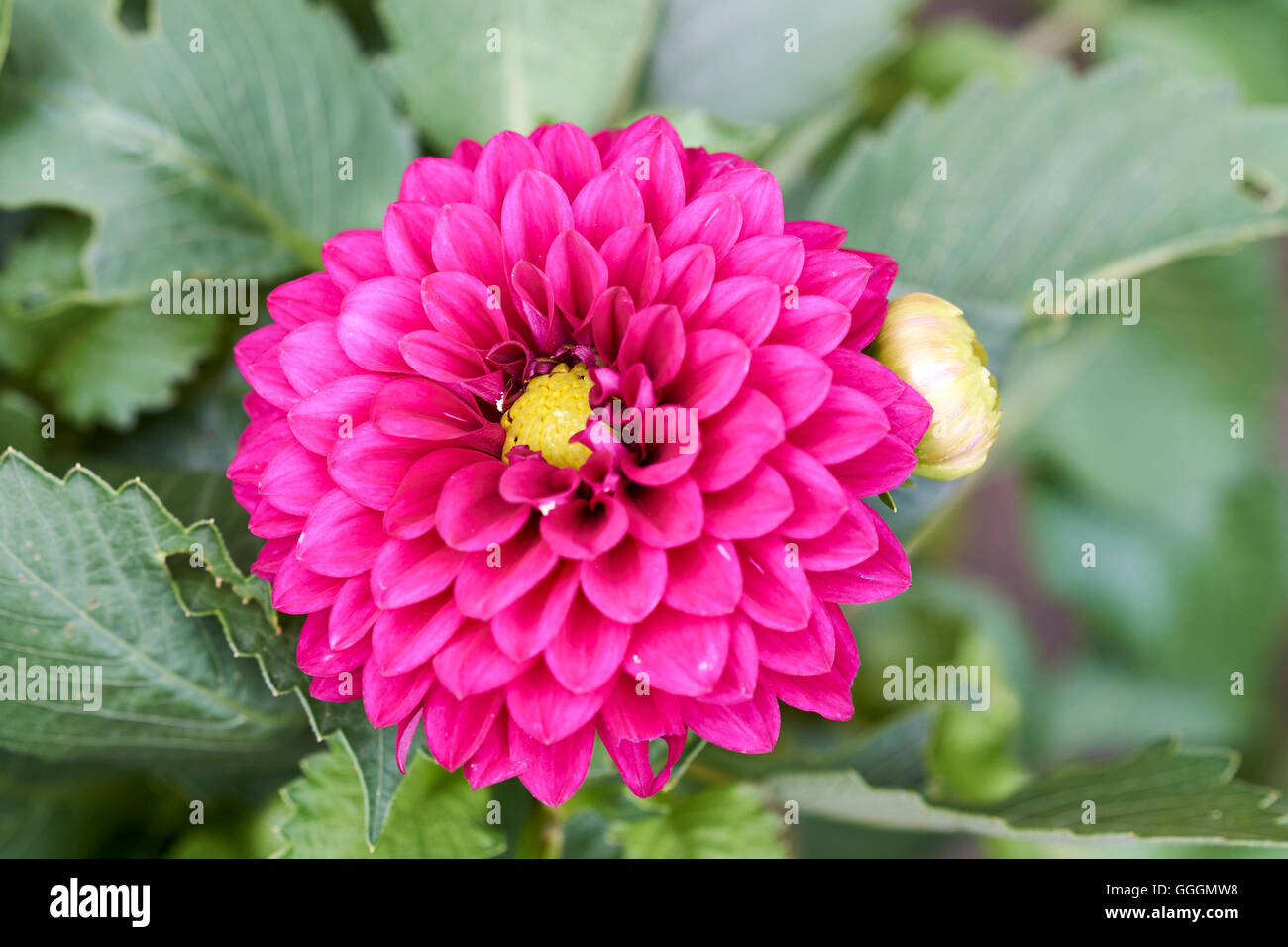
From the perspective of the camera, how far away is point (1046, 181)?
0.59 meters

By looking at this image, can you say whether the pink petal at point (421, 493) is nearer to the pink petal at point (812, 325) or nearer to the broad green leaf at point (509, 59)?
the pink petal at point (812, 325)

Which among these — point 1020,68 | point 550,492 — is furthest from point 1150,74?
point 550,492

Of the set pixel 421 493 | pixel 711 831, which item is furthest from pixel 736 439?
pixel 711 831

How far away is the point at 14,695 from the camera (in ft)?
1.51

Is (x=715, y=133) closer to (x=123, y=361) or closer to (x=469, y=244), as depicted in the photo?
(x=469, y=244)

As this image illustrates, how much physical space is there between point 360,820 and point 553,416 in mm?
222

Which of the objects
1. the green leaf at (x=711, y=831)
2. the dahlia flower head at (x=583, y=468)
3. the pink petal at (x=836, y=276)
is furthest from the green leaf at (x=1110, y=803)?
the pink petal at (x=836, y=276)

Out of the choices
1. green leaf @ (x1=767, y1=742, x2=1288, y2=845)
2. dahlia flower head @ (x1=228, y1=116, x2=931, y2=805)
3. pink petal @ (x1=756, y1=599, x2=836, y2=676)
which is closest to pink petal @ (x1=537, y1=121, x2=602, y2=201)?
dahlia flower head @ (x1=228, y1=116, x2=931, y2=805)

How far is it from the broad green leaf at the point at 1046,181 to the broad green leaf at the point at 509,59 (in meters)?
0.17

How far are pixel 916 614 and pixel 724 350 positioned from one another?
71 cm

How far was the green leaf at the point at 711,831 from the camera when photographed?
1.62ft

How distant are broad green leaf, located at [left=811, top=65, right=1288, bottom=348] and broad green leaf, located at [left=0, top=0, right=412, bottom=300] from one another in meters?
0.32
